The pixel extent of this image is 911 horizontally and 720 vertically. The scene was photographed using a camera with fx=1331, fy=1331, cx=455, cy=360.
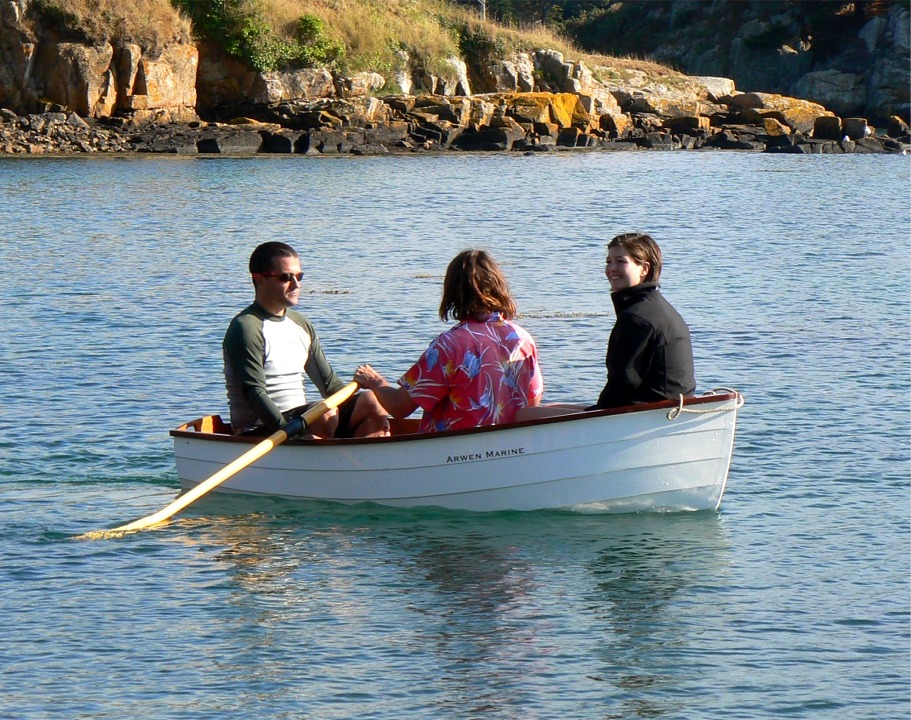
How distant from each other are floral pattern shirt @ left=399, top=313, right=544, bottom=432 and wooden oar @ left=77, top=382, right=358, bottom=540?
620 millimetres

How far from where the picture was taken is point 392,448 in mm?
7879

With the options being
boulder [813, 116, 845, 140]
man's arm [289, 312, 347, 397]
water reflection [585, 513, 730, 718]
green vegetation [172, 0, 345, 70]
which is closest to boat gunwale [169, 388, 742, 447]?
man's arm [289, 312, 347, 397]

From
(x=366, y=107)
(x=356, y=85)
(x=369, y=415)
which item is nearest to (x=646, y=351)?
(x=369, y=415)

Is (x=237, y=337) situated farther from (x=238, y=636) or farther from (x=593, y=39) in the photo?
(x=593, y=39)

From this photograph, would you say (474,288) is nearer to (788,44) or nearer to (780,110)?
(780,110)

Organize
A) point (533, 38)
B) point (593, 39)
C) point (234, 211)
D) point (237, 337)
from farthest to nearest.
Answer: point (593, 39)
point (533, 38)
point (234, 211)
point (237, 337)

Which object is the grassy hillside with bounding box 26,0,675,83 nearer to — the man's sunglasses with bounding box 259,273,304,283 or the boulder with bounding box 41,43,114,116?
the boulder with bounding box 41,43,114,116

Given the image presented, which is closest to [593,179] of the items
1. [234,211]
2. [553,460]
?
Answer: [234,211]

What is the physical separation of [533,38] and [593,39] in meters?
25.9

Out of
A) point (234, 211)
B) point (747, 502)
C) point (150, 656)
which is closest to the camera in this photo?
point (150, 656)

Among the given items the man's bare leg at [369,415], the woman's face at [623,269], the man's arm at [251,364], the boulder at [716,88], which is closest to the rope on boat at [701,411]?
the woman's face at [623,269]

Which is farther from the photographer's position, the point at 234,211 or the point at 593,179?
the point at 593,179

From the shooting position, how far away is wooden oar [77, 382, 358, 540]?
7.81 meters

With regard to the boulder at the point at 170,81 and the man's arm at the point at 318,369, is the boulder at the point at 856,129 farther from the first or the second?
the man's arm at the point at 318,369
